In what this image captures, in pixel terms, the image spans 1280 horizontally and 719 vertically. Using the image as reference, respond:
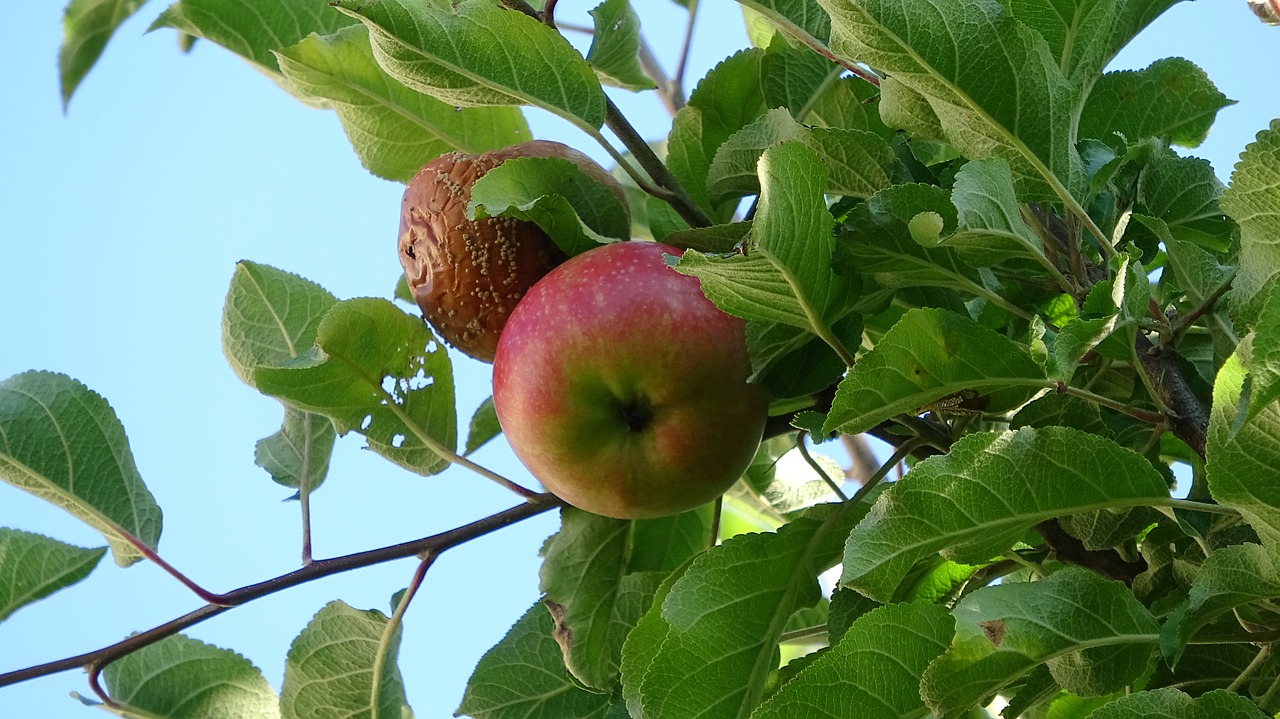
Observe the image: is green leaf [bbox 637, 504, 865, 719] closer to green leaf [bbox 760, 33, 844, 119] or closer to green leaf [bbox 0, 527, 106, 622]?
green leaf [bbox 760, 33, 844, 119]

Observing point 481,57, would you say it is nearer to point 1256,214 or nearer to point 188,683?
point 1256,214

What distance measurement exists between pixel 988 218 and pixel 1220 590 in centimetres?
16

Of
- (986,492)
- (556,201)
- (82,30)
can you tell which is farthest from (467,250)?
(82,30)

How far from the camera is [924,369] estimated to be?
0.45 metres

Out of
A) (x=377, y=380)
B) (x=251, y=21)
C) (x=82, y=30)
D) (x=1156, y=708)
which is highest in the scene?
(x=82, y=30)

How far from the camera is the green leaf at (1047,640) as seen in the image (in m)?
0.41

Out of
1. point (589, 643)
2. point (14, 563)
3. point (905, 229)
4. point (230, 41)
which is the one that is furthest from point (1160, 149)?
point (14, 563)

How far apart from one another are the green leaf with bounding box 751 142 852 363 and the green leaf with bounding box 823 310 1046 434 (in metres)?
0.05

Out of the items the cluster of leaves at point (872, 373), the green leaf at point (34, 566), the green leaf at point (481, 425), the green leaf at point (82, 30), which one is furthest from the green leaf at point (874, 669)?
the green leaf at point (82, 30)

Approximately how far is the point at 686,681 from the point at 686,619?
1.2 inches

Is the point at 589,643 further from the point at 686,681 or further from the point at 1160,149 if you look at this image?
the point at 1160,149

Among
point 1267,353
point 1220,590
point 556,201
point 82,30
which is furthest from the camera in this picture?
point 82,30

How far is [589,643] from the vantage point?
62 cm

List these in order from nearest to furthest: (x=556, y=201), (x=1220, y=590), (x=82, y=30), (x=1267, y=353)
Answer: (x=1267, y=353), (x=1220, y=590), (x=556, y=201), (x=82, y=30)
